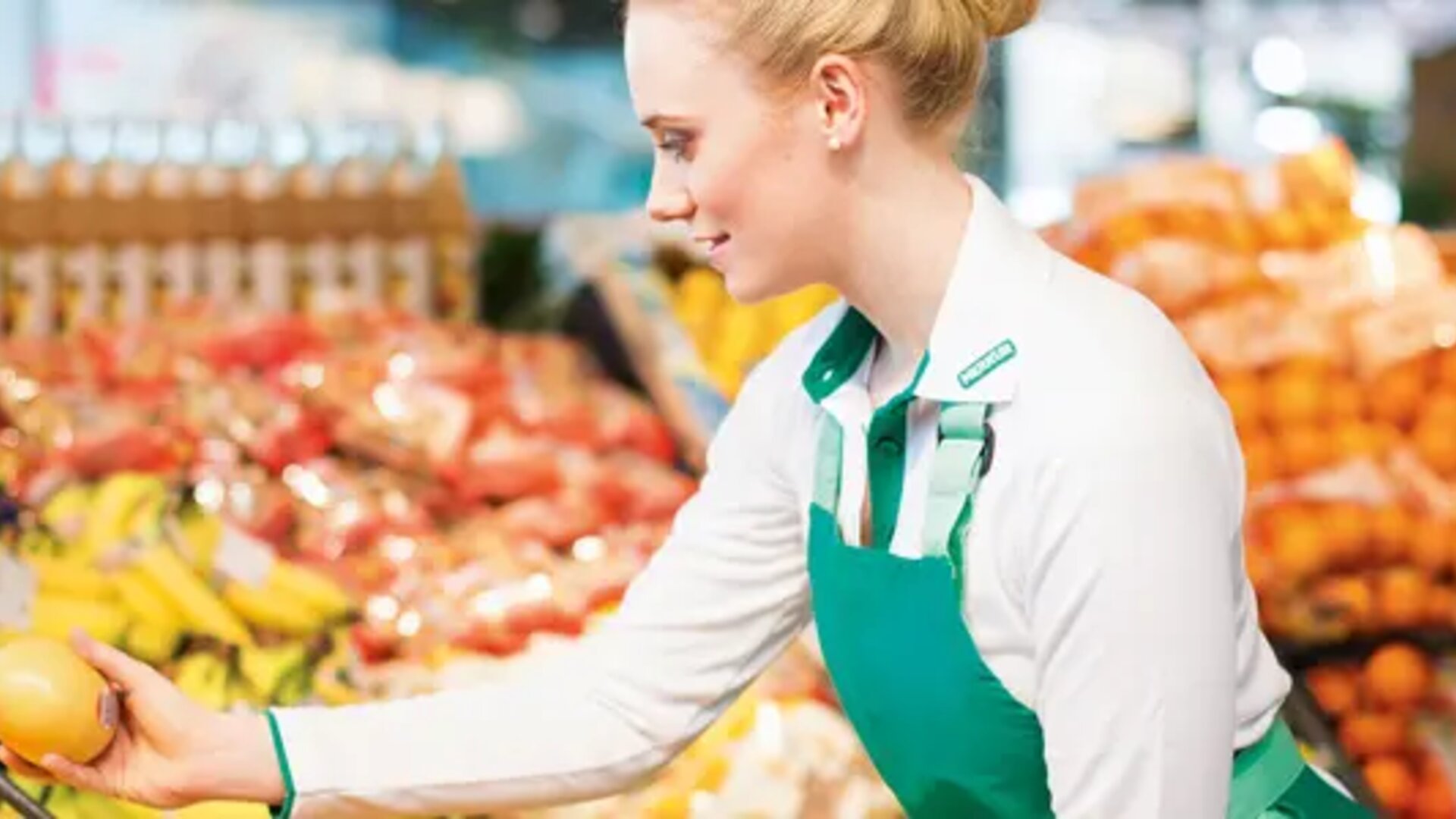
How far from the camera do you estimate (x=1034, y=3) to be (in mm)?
1718

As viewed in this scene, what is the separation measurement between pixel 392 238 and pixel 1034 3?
11.9ft

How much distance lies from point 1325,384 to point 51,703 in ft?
7.71

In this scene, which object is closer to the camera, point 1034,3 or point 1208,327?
point 1034,3

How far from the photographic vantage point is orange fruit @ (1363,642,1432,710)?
3.18 metres

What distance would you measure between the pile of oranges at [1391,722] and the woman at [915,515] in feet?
4.81

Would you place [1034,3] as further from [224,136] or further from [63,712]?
[224,136]

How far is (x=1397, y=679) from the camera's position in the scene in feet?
10.4

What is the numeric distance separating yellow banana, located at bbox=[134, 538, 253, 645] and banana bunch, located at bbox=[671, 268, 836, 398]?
1724 millimetres

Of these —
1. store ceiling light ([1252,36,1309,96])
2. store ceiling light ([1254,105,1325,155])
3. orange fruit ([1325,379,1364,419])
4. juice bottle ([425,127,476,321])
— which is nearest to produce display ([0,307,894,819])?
juice bottle ([425,127,476,321])

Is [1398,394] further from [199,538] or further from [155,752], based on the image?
[155,752]

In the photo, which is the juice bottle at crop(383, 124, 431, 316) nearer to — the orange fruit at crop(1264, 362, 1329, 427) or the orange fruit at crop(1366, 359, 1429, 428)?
the orange fruit at crop(1264, 362, 1329, 427)

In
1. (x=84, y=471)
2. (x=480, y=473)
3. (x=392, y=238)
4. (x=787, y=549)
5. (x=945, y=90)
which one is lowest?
(x=392, y=238)

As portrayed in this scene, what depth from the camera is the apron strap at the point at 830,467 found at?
173 centimetres

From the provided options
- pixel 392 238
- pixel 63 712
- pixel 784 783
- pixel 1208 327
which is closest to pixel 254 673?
pixel 784 783
